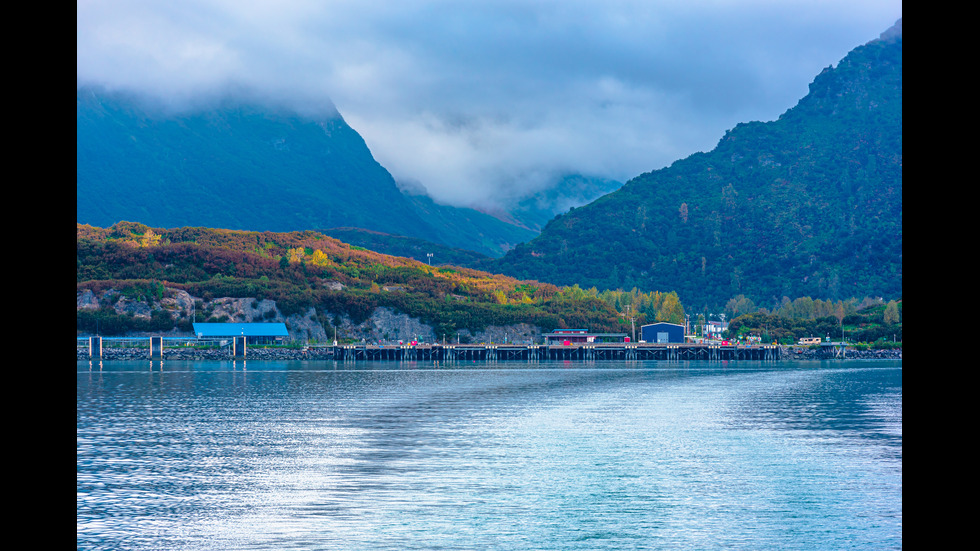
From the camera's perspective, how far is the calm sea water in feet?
87.4

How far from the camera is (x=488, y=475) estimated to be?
121 ft

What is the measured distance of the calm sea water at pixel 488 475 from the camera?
87.4ft

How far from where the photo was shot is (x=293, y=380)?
110m

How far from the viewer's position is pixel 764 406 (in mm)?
71812

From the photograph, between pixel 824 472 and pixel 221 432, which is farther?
pixel 221 432

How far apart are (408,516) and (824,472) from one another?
1864 centimetres
